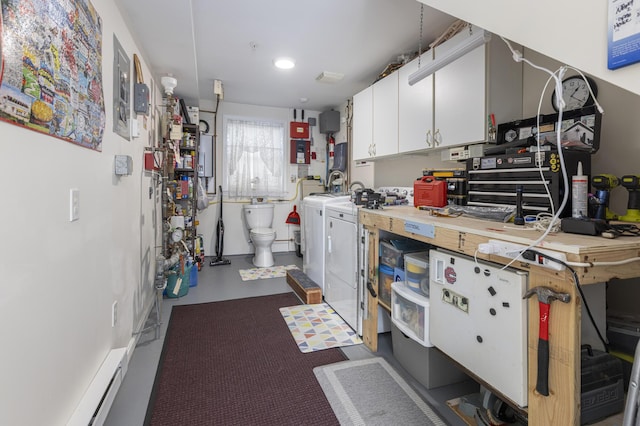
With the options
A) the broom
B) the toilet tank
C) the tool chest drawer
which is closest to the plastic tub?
the tool chest drawer

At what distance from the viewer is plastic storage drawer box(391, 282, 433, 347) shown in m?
1.57

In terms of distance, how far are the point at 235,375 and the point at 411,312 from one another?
1107 millimetres

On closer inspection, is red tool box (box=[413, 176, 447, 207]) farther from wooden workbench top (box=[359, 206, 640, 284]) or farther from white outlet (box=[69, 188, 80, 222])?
white outlet (box=[69, 188, 80, 222])

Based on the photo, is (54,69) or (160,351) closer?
(54,69)

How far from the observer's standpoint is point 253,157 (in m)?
4.89

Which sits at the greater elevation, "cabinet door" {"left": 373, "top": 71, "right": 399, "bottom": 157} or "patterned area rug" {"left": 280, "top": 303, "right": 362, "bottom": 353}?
"cabinet door" {"left": 373, "top": 71, "right": 399, "bottom": 157}

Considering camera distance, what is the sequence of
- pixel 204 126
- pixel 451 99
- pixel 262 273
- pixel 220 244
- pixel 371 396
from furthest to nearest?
pixel 204 126 → pixel 220 244 → pixel 262 273 → pixel 451 99 → pixel 371 396

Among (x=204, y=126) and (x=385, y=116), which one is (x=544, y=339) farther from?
(x=204, y=126)

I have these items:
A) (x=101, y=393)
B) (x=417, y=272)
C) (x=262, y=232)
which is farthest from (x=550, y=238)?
(x=262, y=232)

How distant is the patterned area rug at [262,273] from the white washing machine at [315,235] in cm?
51

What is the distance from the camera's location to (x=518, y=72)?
2.02m

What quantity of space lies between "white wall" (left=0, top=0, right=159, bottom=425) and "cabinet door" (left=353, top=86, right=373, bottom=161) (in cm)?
221

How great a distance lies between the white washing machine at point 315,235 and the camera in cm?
305

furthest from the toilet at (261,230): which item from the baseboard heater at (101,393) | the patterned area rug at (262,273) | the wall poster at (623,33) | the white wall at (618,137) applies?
the wall poster at (623,33)
